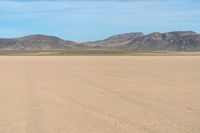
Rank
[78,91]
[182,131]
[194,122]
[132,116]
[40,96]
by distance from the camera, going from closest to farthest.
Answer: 1. [182,131]
2. [194,122]
3. [132,116]
4. [40,96]
5. [78,91]

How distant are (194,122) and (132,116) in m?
1.22

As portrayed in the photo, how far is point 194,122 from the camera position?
25.5 feet

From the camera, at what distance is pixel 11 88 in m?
14.4

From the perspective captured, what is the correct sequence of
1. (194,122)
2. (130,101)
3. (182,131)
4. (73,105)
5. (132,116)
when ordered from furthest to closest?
(130,101) < (73,105) < (132,116) < (194,122) < (182,131)

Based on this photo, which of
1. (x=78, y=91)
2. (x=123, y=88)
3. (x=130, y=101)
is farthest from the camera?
(x=123, y=88)

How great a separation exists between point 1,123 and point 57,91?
548cm

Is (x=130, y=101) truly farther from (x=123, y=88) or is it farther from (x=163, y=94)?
(x=123, y=88)

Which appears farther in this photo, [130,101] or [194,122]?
[130,101]

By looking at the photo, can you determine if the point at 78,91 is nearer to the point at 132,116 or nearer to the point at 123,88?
the point at 123,88

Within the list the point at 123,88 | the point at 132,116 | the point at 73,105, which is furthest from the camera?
the point at 123,88

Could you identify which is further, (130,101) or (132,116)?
(130,101)

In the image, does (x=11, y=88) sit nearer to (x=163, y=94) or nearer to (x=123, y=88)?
(x=123, y=88)

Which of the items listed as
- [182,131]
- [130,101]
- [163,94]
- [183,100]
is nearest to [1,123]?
[182,131]

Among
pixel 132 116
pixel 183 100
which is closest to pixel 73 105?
pixel 132 116
